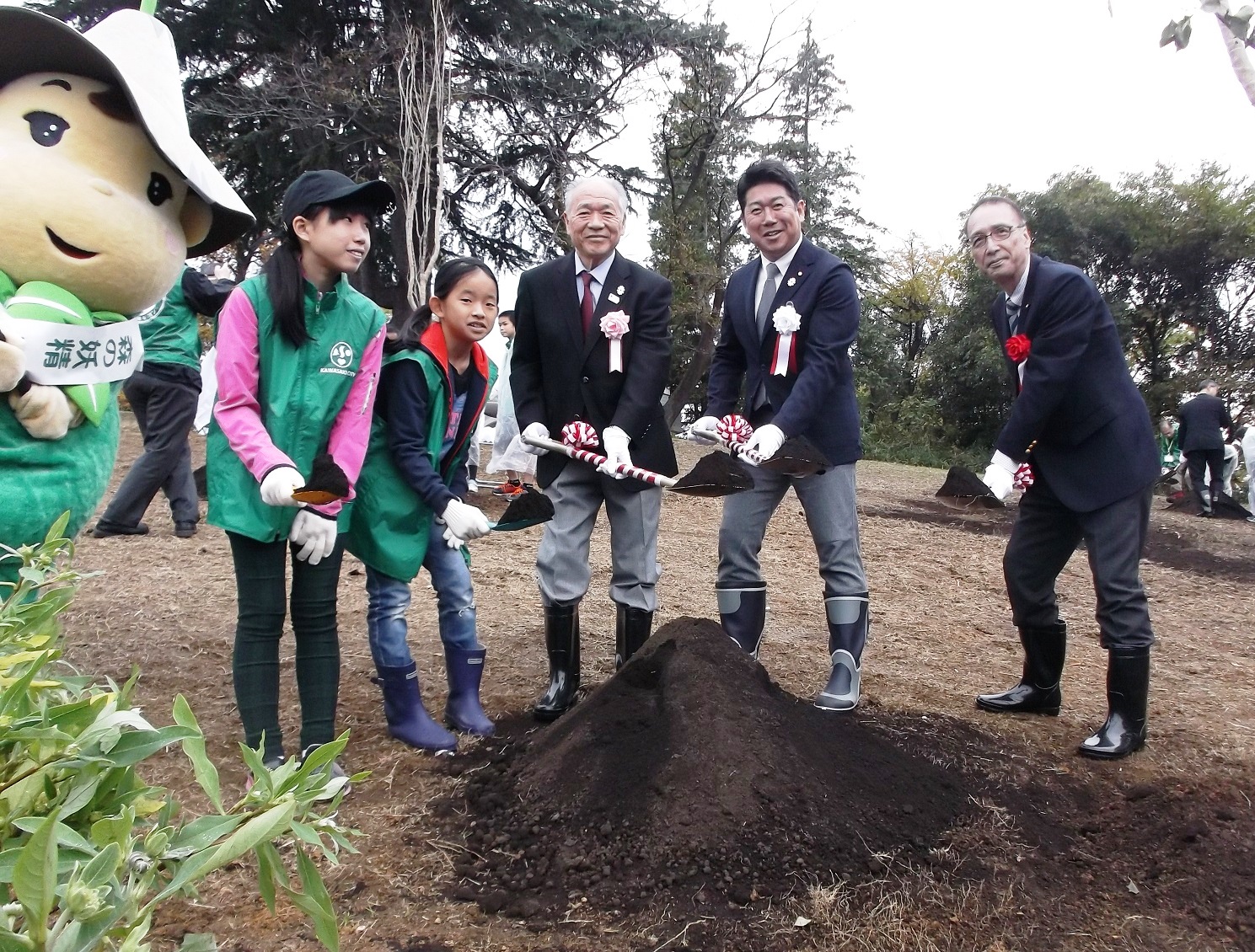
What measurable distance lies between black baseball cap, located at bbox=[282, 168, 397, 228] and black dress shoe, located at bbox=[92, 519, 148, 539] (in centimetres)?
393

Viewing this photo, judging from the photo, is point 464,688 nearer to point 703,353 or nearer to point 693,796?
point 693,796

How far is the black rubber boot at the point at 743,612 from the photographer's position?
3568 millimetres

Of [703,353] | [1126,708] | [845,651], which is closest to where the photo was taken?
[1126,708]

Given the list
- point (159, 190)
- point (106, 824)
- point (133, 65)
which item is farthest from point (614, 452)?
point (106, 824)

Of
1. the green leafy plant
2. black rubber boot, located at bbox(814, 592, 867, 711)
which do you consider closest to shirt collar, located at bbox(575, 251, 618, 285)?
black rubber boot, located at bbox(814, 592, 867, 711)

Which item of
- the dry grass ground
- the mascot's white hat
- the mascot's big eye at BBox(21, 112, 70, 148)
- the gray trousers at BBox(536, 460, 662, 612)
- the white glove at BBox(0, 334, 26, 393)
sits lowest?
the dry grass ground

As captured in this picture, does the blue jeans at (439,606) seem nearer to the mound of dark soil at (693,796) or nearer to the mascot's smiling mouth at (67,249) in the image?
the mound of dark soil at (693,796)

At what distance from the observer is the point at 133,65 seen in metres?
2.71

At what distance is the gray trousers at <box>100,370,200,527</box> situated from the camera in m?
5.63

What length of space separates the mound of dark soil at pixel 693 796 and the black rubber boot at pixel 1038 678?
953 mm

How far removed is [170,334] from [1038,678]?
5.00m

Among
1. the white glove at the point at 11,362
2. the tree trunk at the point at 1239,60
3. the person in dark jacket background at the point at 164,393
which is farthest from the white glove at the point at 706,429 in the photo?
the person in dark jacket background at the point at 164,393

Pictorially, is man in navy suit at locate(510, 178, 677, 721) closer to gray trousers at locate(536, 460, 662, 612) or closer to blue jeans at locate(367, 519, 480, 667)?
gray trousers at locate(536, 460, 662, 612)

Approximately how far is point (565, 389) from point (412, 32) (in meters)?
10.1
